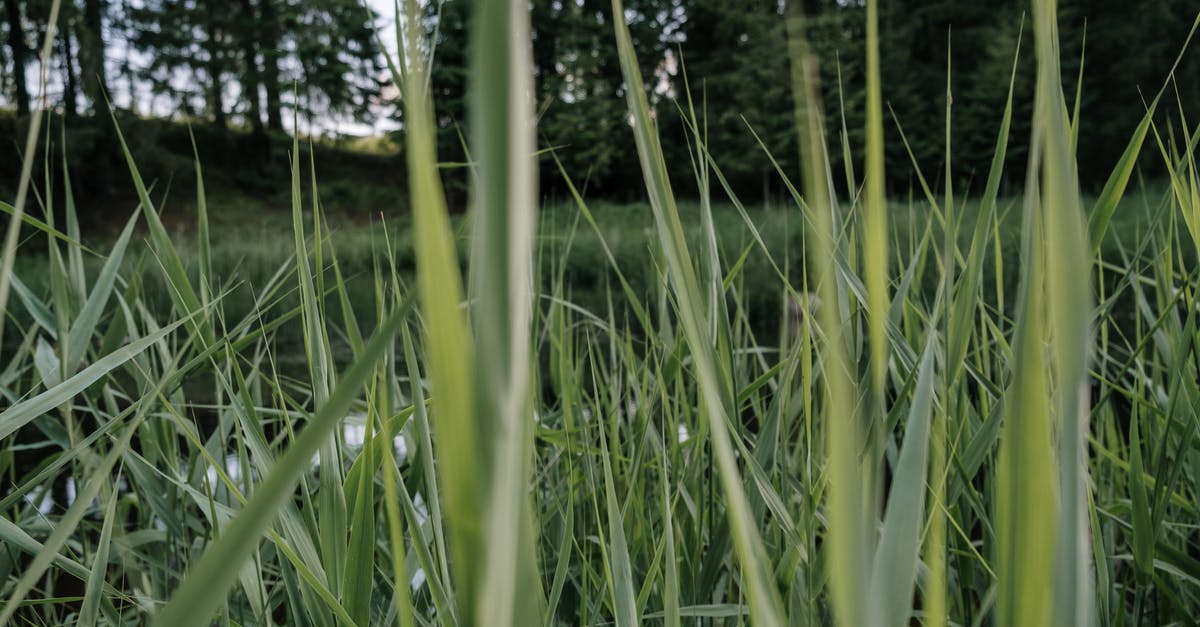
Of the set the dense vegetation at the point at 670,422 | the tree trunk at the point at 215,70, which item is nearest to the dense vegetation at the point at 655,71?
→ the tree trunk at the point at 215,70

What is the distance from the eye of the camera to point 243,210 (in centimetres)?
1008

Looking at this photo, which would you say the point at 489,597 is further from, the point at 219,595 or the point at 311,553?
the point at 311,553

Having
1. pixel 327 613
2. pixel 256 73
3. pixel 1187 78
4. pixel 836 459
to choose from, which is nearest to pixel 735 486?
pixel 836 459

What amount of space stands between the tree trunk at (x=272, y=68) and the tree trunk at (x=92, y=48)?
187 centimetres

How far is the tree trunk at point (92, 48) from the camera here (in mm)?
8836

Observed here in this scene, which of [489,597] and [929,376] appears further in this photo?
[929,376]

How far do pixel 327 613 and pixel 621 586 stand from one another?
0.53 feet

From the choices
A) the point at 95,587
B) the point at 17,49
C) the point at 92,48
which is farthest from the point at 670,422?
the point at 17,49

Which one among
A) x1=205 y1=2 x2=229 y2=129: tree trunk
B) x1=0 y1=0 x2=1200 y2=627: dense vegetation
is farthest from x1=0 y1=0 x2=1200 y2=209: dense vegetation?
x1=0 y1=0 x2=1200 y2=627: dense vegetation

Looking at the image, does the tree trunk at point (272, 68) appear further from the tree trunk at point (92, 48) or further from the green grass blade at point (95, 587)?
the green grass blade at point (95, 587)

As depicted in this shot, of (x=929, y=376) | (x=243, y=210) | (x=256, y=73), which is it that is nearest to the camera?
(x=929, y=376)

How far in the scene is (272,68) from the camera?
36.7 feet

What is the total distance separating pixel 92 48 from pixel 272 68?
258 centimetres

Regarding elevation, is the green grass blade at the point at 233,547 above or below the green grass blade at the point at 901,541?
above
